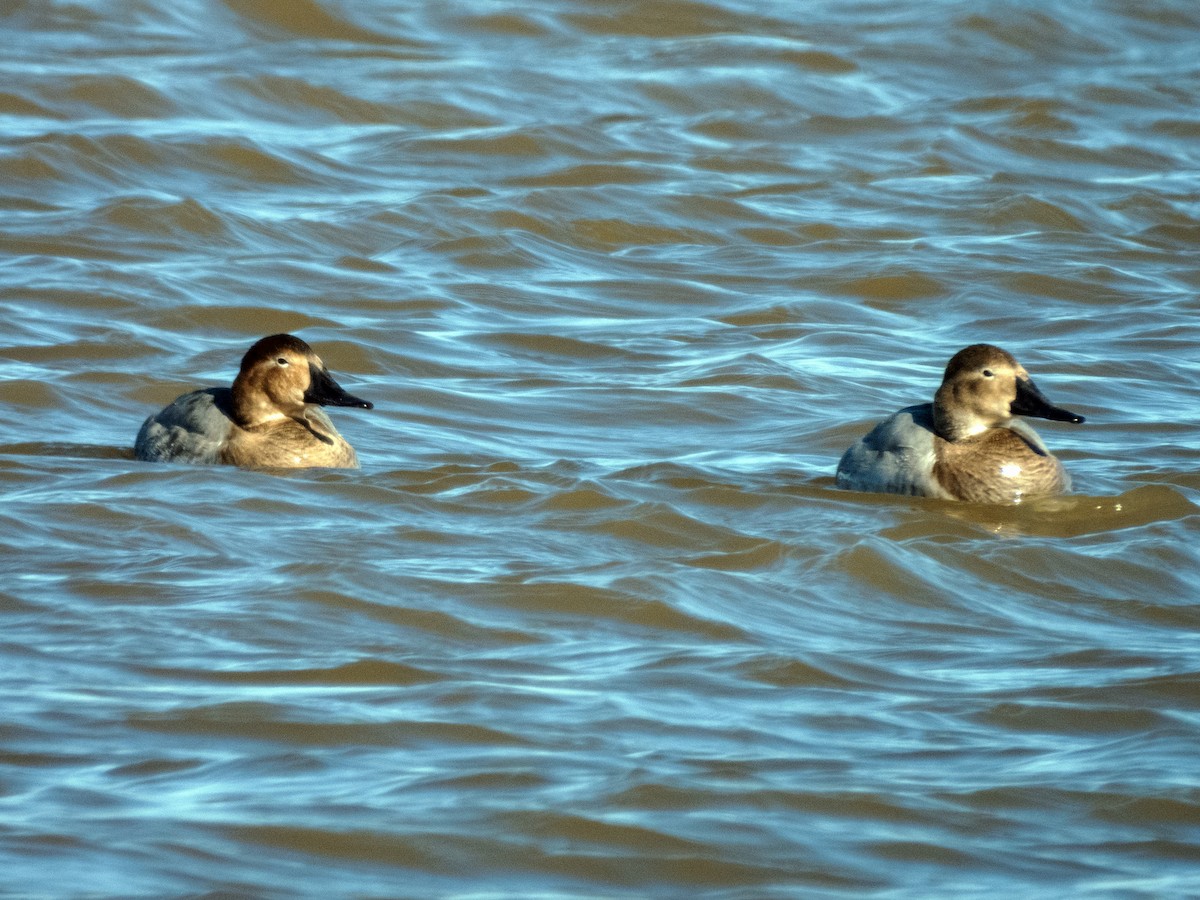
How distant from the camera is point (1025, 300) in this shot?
42.1 feet

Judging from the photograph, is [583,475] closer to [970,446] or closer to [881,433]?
[881,433]

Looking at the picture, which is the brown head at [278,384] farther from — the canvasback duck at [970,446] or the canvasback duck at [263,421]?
the canvasback duck at [970,446]

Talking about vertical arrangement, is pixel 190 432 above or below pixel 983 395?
below

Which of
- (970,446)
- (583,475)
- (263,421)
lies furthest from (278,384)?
(970,446)

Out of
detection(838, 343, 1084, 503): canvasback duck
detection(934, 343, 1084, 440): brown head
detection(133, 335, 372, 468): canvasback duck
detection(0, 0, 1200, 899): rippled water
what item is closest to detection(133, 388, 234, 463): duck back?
detection(133, 335, 372, 468): canvasback duck

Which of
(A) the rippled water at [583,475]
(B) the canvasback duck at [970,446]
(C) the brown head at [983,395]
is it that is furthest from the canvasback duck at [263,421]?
(C) the brown head at [983,395]

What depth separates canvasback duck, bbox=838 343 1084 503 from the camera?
8555 millimetres

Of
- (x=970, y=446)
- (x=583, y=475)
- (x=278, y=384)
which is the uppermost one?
(x=278, y=384)

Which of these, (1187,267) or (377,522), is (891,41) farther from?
(377,522)

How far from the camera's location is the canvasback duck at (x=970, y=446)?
855 centimetres

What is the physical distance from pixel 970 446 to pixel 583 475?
1.59 m

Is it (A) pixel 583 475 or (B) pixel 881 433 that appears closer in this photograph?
(A) pixel 583 475

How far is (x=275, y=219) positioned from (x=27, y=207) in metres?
1.54

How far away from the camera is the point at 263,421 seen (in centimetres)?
872
